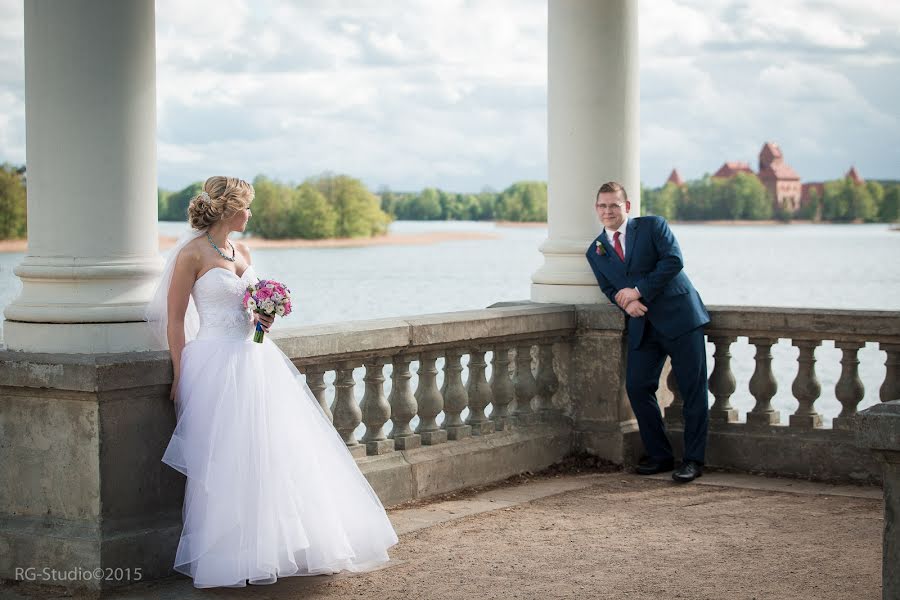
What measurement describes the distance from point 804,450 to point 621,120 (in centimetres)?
233

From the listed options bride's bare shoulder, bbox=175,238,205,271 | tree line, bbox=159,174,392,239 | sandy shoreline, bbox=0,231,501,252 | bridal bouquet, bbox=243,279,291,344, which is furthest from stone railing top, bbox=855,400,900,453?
tree line, bbox=159,174,392,239

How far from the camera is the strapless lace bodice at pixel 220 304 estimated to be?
5.30 m

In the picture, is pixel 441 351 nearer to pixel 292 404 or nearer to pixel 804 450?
pixel 292 404

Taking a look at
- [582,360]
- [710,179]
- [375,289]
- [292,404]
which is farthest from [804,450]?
[710,179]

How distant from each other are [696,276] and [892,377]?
34.0 meters

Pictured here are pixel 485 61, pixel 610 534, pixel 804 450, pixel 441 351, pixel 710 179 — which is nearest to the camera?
pixel 610 534

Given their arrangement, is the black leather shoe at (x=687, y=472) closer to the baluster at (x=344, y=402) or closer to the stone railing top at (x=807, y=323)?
the stone railing top at (x=807, y=323)

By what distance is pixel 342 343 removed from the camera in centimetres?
628

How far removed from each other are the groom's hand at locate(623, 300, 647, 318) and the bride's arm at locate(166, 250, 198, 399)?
3.06 meters

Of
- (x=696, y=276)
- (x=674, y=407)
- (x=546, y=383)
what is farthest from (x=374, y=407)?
(x=696, y=276)

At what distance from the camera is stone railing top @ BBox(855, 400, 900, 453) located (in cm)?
382

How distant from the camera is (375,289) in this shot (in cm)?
2700

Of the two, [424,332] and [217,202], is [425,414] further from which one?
[217,202]

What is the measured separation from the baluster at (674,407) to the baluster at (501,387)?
3.82 ft
